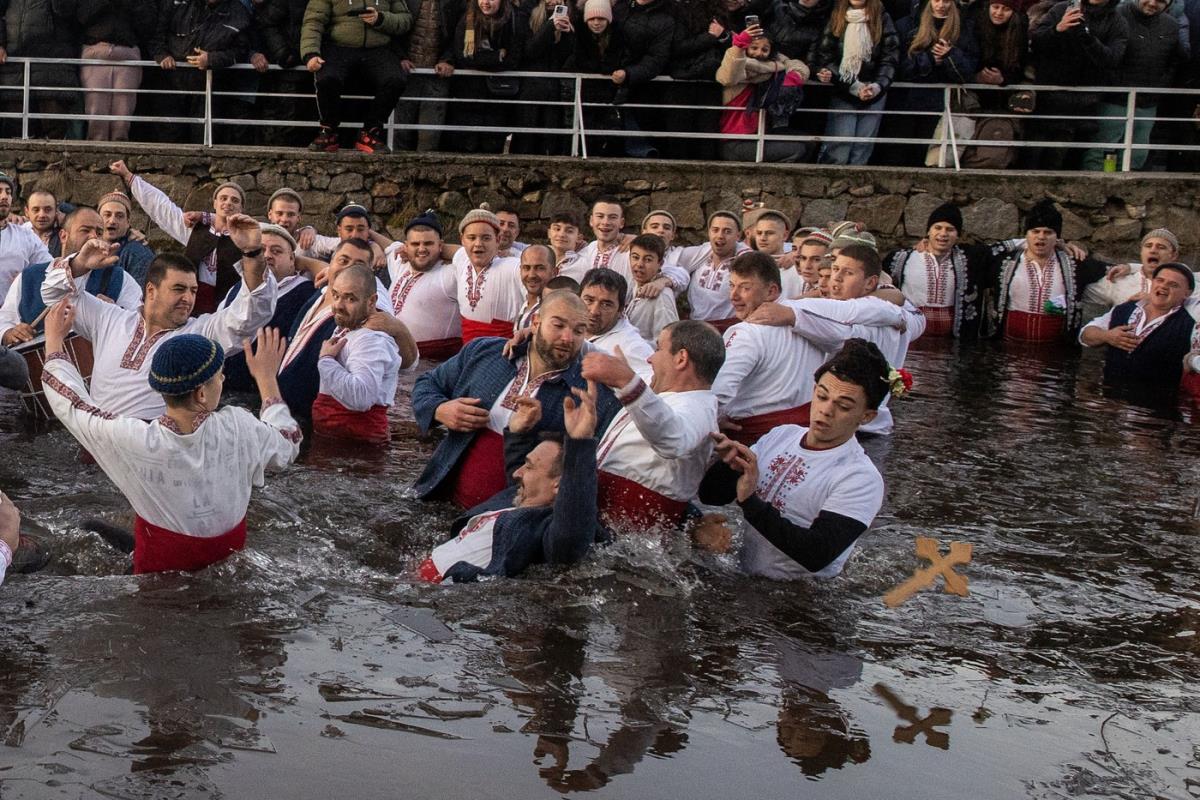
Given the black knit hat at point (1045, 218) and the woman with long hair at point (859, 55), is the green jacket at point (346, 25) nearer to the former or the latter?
the woman with long hair at point (859, 55)

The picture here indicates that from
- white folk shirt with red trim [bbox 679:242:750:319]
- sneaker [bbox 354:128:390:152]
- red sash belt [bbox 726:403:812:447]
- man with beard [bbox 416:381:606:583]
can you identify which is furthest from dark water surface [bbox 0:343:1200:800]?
sneaker [bbox 354:128:390:152]

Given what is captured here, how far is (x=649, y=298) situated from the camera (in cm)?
1025

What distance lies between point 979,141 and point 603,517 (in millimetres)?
8630

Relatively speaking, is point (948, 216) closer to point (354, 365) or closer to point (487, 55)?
point (487, 55)

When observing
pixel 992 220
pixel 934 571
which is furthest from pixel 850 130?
pixel 934 571

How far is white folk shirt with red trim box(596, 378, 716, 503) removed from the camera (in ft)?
17.7

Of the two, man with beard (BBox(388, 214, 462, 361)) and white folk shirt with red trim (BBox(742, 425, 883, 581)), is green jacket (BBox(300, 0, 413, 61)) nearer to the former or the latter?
man with beard (BBox(388, 214, 462, 361))

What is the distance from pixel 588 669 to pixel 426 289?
20.1 ft

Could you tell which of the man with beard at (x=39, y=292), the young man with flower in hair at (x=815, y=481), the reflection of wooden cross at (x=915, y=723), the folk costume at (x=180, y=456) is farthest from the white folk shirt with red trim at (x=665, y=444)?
the man with beard at (x=39, y=292)

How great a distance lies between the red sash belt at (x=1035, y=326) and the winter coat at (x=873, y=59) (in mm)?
2354

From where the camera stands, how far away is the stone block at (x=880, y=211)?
44.2 ft

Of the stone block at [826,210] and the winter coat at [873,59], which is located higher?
the winter coat at [873,59]

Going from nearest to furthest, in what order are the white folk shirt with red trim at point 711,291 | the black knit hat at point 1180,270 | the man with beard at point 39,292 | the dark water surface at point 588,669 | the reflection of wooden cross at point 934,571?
the dark water surface at point 588,669
the reflection of wooden cross at point 934,571
the man with beard at point 39,292
the black knit hat at point 1180,270
the white folk shirt with red trim at point 711,291

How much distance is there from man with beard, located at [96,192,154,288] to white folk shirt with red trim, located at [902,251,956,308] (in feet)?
20.9
